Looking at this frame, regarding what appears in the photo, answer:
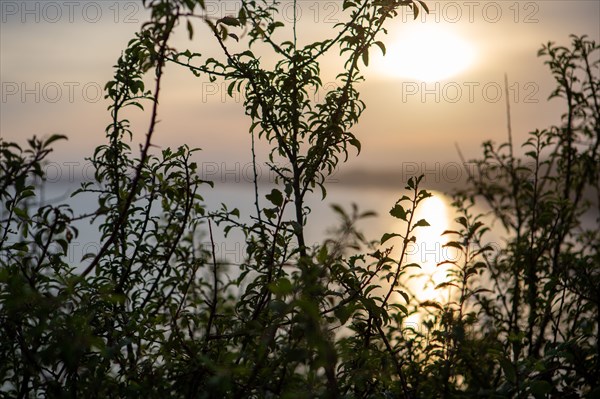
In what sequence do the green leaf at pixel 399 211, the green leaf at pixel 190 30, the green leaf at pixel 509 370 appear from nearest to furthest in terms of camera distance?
the green leaf at pixel 190 30, the green leaf at pixel 509 370, the green leaf at pixel 399 211

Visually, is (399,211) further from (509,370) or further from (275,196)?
(509,370)

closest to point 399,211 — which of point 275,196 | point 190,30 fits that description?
point 275,196

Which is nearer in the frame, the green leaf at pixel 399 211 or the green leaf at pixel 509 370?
the green leaf at pixel 509 370

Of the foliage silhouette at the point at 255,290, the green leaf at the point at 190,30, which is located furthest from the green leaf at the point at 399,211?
the green leaf at the point at 190,30

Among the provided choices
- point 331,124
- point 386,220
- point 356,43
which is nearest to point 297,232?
point 331,124

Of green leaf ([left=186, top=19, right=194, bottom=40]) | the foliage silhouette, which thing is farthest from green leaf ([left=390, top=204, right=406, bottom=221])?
green leaf ([left=186, top=19, right=194, bottom=40])

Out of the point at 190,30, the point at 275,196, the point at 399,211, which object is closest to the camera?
the point at 190,30

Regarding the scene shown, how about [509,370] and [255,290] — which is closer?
[509,370]

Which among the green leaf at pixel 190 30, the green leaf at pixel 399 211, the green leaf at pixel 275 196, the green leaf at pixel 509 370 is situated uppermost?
the green leaf at pixel 190 30

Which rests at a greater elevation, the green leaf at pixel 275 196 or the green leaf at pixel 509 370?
the green leaf at pixel 275 196

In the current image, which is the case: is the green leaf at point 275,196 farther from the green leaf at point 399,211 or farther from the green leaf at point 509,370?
the green leaf at point 509,370

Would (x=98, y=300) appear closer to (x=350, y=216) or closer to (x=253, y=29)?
(x=350, y=216)

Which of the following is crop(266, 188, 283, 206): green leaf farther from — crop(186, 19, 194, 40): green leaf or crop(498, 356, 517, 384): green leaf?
crop(498, 356, 517, 384): green leaf

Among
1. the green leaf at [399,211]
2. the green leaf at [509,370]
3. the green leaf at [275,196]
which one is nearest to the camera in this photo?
the green leaf at [509,370]
